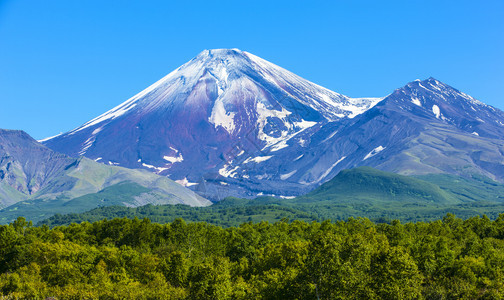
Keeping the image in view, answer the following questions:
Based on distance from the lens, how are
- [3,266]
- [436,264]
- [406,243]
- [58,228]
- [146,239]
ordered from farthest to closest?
1. [58,228]
2. [146,239]
3. [3,266]
4. [406,243]
5. [436,264]

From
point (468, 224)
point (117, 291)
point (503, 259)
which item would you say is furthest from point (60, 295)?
point (468, 224)

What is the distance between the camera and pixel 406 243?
350ft

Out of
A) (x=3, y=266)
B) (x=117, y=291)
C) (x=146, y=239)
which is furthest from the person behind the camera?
(x=146, y=239)

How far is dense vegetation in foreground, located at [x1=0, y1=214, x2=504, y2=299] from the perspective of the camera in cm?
6994

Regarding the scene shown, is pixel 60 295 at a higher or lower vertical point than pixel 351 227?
lower

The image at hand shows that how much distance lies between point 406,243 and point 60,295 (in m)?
58.6

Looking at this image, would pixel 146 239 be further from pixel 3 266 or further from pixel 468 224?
pixel 468 224

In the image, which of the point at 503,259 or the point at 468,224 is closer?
the point at 503,259

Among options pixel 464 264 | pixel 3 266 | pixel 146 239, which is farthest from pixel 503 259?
pixel 3 266

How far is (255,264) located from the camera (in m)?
104

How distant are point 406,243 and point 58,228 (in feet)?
298

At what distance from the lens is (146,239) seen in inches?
5630

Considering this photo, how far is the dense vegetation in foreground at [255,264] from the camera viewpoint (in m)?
69.9

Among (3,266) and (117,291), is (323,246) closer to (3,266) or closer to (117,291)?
(117,291)
